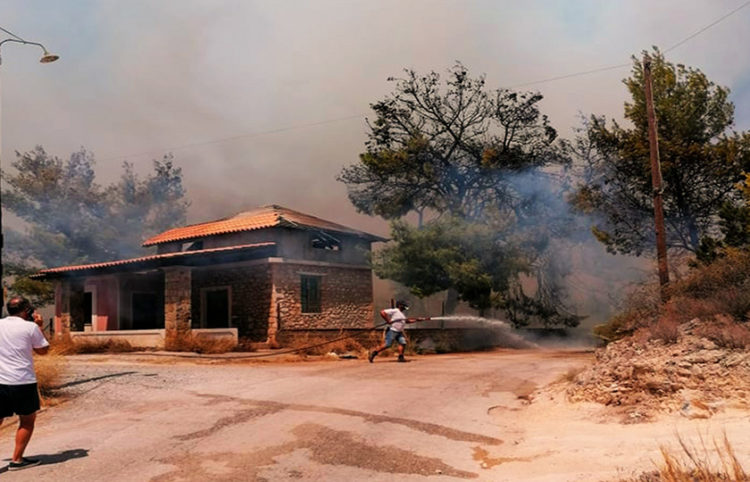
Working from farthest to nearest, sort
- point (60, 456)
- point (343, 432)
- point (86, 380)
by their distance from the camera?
point (86, 380), point (343, 432), point (60, 456)

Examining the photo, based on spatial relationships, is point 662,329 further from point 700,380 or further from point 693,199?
point 693,199

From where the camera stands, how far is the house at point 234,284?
21547 mm

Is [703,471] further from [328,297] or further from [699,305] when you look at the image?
[328,297]

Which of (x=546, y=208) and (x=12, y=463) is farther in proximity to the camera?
(x=546, y=208)

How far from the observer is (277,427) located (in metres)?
7.54

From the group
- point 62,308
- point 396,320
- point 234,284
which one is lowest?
point 396,320

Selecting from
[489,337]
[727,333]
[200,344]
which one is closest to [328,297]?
[200,344]

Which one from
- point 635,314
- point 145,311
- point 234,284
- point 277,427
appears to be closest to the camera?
point 277,427

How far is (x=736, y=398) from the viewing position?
7.11 m

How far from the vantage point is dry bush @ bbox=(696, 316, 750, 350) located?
7.97m

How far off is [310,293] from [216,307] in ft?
12.4

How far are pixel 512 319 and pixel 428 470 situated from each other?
24.0 meters

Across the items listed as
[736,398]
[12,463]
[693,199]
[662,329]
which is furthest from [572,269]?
[12,463]

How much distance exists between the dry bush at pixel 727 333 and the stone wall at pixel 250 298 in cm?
1519
